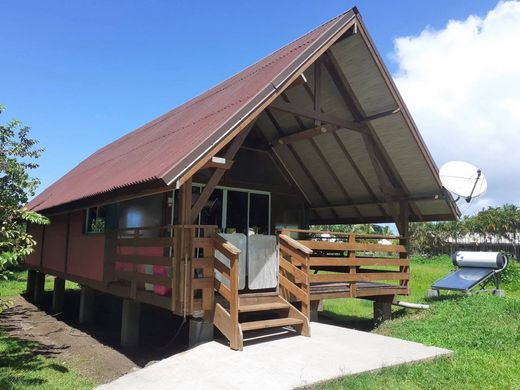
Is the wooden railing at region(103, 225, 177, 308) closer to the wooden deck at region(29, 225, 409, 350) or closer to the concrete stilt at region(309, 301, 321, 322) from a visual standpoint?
the wooden deck at region(29, 225, 409, 350)

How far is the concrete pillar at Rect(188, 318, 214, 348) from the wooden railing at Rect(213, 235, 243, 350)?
0.23 meters

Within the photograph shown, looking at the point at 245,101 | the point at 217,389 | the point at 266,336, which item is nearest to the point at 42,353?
the point at 266,336

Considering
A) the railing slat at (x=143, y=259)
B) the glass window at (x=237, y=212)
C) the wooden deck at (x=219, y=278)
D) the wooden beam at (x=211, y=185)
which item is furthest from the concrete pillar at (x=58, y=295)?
the wooden beam at (x=211, y=185)

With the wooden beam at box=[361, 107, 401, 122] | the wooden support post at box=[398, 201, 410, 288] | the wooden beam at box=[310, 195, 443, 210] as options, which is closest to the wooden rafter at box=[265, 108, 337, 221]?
the wooden beam at box=[310, 195, 443, 210]

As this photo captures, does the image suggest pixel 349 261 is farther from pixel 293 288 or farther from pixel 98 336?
pixel 98 336

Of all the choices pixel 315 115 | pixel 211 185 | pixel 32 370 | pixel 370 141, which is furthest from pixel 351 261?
pixel 32 370

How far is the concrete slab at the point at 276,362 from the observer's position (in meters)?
5.15

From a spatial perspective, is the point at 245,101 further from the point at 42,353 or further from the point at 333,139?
the point at 42,353

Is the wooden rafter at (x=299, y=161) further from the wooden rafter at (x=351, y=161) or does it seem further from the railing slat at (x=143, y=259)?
the railing slat at (x=143, y=259)

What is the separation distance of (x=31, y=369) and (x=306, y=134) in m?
6.79

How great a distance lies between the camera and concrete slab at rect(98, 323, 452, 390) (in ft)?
16.9

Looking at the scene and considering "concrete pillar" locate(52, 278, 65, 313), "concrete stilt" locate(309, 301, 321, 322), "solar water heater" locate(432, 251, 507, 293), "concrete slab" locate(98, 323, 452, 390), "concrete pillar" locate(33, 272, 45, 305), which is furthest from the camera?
"concrete pillar" locate(33, 272, 45, 305)

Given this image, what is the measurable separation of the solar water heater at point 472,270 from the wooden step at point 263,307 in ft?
17.3

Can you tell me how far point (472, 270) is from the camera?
39.8ft
